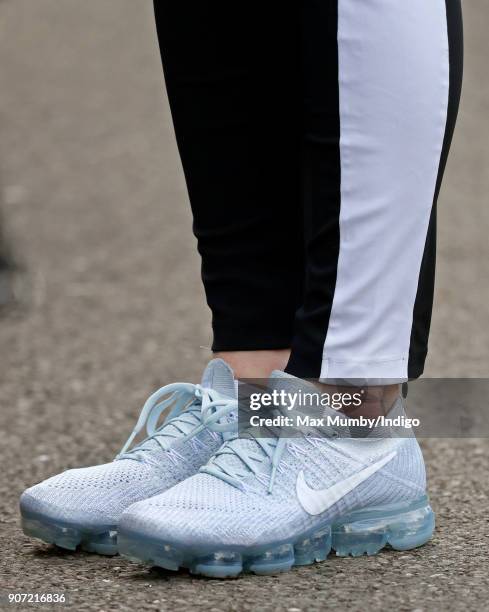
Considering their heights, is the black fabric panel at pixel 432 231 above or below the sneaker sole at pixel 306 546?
above

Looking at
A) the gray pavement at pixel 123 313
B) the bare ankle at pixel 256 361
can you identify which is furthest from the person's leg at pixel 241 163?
the gray pavement at pixel 123 313

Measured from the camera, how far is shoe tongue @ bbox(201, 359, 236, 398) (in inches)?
47.9

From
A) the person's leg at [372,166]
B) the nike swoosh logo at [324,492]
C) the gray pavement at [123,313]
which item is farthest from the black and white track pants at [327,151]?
the gray pavement at [123,313]

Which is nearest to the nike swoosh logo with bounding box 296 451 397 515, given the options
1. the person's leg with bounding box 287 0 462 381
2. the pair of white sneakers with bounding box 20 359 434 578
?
the pair of white sneakers with bounding box 20 359 434 578

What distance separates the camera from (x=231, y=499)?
1096 millimetres

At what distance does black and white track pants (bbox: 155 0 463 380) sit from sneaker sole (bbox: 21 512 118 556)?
242 mm

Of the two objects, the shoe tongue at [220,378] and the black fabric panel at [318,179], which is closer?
the black fabric panel at [318,179]

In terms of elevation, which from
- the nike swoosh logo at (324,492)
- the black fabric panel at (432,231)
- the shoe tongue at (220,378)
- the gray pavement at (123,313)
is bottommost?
the gray pavement at (123,313)

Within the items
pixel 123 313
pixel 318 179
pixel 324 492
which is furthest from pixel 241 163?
pixel 123 313

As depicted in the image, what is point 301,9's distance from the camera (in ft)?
3.55

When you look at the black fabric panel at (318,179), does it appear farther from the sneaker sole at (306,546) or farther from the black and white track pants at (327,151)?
the sneaker sole at (306,546)

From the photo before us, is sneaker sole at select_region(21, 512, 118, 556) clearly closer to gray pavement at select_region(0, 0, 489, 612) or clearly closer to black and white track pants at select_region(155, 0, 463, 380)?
gray pavement at select_region(0, 0, 489, 612)

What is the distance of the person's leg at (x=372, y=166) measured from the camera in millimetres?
1044

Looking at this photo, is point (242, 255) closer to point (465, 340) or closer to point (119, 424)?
point (119, 424)
